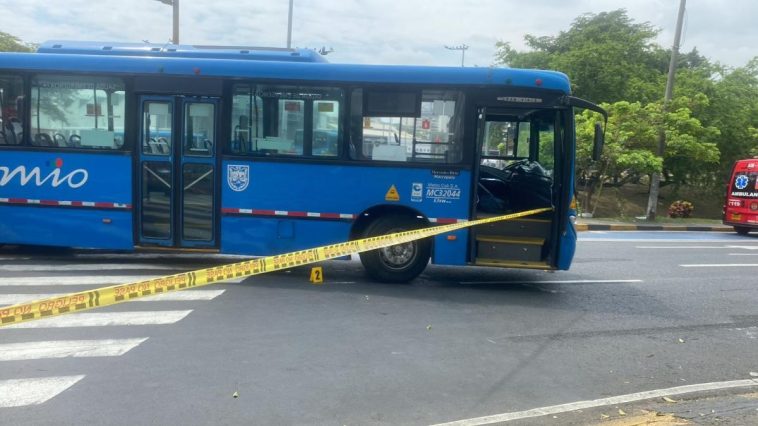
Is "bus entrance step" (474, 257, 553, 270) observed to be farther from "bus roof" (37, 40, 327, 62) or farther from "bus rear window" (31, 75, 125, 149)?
"bus rear window" (31, 75, 125, 149)

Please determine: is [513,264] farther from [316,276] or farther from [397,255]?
[316,276]

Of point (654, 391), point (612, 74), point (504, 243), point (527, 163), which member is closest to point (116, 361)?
point (654, 391)

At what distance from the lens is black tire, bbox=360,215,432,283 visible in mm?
8539

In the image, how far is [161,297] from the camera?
7.48 meters

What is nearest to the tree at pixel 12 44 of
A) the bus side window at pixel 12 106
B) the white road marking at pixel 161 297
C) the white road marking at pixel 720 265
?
the bus side window at pixel 12 106

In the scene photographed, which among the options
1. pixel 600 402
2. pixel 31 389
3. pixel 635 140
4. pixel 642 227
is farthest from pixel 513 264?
pixel 635 140

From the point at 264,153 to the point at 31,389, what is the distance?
186 inches

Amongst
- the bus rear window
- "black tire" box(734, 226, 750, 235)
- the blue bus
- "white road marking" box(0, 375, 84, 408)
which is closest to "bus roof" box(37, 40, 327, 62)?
the blue bus

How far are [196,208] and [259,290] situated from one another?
174 cm

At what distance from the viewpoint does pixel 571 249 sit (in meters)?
8.37

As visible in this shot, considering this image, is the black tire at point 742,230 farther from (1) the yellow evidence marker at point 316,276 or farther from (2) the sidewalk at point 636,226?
(1) the yellow evidence marker at point 316,276

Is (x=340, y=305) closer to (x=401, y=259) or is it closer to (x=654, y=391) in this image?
(x=401, y=259)

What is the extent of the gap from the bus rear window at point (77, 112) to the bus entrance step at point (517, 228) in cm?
544

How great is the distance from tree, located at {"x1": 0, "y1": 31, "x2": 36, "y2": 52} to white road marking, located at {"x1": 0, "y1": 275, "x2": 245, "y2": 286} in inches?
976
